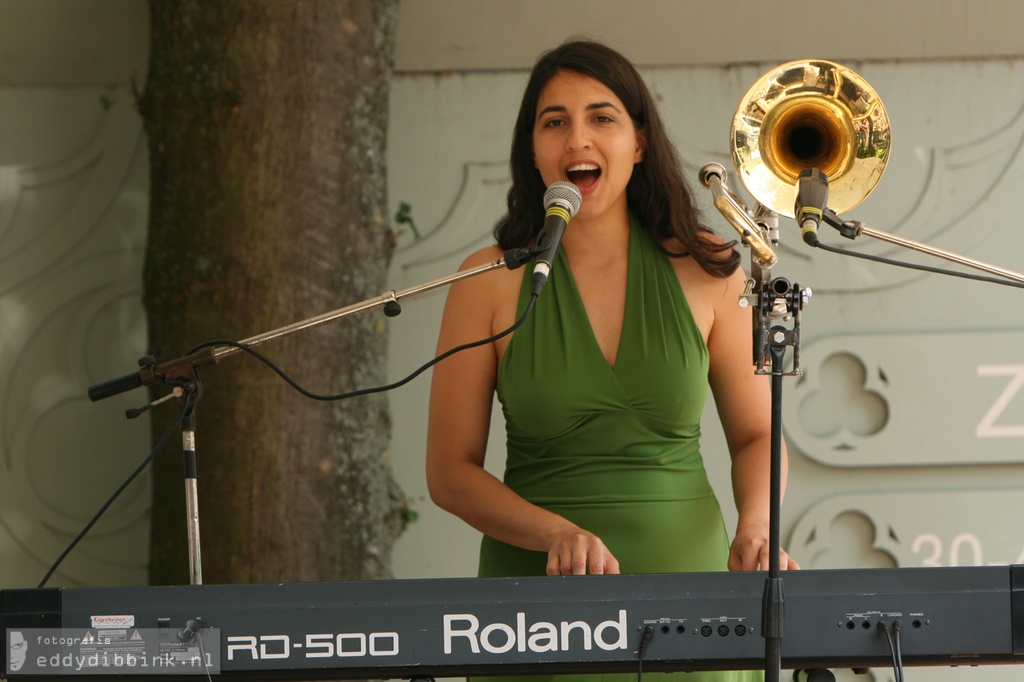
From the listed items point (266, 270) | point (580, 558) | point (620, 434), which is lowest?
point (580, 558)

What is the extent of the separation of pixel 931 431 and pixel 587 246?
1741 mm

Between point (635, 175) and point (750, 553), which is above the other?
point (635, 175)

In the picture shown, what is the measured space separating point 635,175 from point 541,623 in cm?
103

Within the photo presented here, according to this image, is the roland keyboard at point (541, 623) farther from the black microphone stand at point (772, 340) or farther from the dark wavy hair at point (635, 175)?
the dark wavy hair at point (635, 175)

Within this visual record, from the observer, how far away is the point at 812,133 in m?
1.63

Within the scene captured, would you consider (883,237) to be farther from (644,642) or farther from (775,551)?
(644,642)

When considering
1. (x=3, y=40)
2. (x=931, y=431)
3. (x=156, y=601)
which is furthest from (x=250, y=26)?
(x=931, y=431)

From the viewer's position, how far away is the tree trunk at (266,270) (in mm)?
2938

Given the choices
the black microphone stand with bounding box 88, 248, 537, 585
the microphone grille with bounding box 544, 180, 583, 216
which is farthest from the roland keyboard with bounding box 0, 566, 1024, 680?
the microphone grille with bounding box 544, 180, 583, 216

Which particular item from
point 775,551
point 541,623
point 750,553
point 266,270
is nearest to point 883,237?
point 775,551

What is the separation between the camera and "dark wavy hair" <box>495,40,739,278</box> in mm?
2098

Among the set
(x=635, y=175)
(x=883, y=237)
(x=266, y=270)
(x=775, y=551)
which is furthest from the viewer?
(x=266, y=270)

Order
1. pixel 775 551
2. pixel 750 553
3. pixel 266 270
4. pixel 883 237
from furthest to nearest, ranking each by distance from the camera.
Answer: pixel 266 270, pixel 750 553, pixel 883 237, pixel 775 551

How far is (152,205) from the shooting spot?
3129 millimetres
